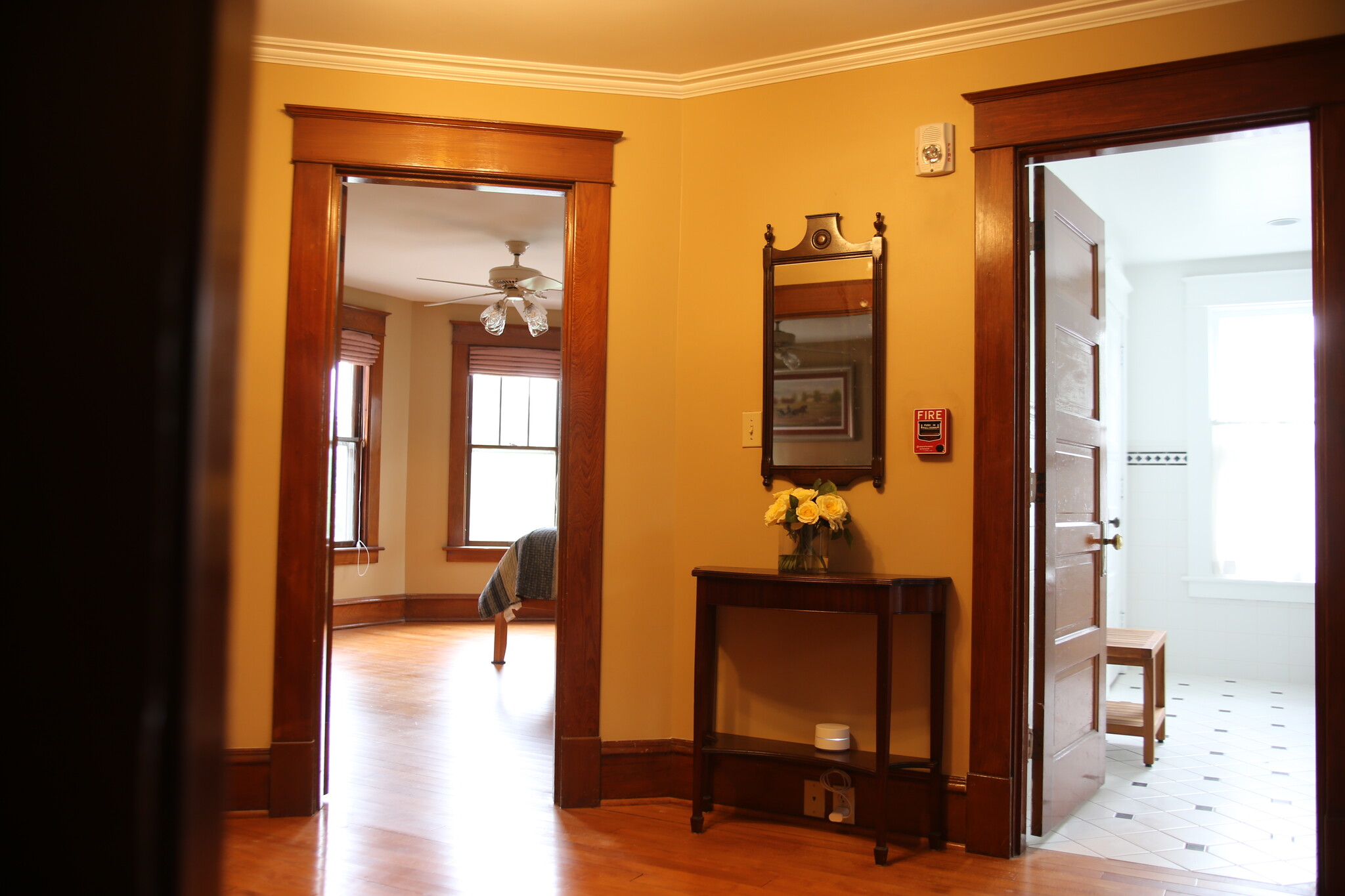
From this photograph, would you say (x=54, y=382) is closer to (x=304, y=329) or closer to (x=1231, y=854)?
(x=304, y=329)

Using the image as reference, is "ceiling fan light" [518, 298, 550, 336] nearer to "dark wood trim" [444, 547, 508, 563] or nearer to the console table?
"dark wood trim" [444, 547, 508, 563]

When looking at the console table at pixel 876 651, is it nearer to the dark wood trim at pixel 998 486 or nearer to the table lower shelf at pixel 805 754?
the table lower shelf at pixel 805 754

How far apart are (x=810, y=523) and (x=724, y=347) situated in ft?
A: 2.58

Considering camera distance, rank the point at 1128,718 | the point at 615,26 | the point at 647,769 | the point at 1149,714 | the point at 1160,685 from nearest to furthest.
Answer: the point at 615,26
the point at 647,769
the point at 1149,714
the point at 1128,718
the point at 1160,685

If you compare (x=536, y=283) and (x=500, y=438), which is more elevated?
(x=536, y=283)

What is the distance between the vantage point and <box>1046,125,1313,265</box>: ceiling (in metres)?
4.91

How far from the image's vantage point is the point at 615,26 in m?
3.29

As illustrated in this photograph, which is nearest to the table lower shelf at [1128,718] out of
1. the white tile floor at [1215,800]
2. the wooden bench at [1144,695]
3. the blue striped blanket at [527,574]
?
the wooden bench at [1144,695]

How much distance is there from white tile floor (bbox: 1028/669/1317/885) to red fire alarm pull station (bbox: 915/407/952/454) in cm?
133

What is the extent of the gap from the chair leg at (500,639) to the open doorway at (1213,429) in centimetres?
368

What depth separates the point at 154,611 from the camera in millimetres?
264

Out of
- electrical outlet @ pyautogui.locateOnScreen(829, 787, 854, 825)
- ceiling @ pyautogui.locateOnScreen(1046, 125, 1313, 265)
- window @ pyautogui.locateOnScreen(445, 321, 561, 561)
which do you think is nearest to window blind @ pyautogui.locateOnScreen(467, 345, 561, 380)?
window @ pyautogui.locateOnScreen(445, 321, 561, 561)

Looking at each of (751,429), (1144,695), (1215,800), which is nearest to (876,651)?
(751,429)

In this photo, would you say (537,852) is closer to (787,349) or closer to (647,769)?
(647,769)
